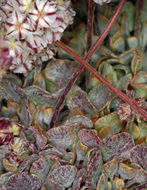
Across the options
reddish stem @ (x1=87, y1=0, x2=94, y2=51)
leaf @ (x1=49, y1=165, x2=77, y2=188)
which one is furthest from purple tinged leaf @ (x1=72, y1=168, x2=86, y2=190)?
reddish stem @ (x1=87, y1=0, x2=94, y2=51)

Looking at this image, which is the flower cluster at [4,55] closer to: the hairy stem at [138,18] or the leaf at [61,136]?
the leaf at [61,136]

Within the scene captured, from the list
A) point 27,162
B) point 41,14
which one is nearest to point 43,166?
point 27,162

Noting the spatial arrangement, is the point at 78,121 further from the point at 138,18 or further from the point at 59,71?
the point at 138,18

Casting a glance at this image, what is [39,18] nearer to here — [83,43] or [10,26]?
[10,26]

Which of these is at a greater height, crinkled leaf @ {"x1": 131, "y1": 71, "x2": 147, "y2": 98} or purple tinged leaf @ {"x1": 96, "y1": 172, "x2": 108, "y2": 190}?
crinkled leaf @ {"x1": 131, "y1": 71, "x2": 147, "y2": 98}

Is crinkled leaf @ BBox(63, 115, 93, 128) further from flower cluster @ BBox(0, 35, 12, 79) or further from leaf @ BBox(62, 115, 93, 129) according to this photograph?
flower cluster @ BBox(0, 35, 12, 79)

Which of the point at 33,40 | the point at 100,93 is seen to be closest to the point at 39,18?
the point at 33,40
